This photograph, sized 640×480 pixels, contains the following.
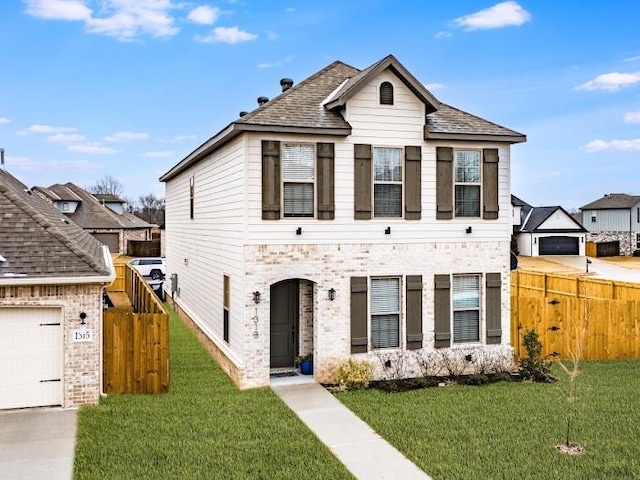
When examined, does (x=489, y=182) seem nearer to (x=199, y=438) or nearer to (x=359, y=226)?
(x=359, y=226)

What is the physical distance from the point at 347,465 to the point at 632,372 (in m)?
9.52

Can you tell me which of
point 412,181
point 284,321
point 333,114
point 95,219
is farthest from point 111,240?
point 412,181

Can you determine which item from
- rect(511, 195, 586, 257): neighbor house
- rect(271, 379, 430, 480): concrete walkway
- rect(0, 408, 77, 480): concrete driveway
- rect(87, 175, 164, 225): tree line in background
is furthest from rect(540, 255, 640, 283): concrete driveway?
rect(87, 175, 164, 225): tree line in background

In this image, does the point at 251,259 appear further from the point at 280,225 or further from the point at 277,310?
the point at 277,310

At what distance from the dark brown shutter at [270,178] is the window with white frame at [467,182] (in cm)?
441

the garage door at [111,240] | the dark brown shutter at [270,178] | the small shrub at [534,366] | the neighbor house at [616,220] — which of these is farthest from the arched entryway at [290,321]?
the neighbor house at [616,220]

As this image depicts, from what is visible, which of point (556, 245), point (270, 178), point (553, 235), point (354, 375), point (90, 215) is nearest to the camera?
point (270, 178)

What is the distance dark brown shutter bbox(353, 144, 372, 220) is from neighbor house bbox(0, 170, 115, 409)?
547cm

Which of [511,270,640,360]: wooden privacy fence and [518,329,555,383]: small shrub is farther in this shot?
[511,270,640,360]: wooden privacy fence

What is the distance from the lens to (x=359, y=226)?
1363 centimetres

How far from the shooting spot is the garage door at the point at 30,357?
36.9 ft

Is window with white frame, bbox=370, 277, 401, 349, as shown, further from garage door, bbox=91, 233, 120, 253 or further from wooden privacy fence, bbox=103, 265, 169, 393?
garage door, bbox=91, 233, 120, 253

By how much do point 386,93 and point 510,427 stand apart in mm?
7510

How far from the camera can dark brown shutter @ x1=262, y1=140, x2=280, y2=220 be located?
42.1ft
